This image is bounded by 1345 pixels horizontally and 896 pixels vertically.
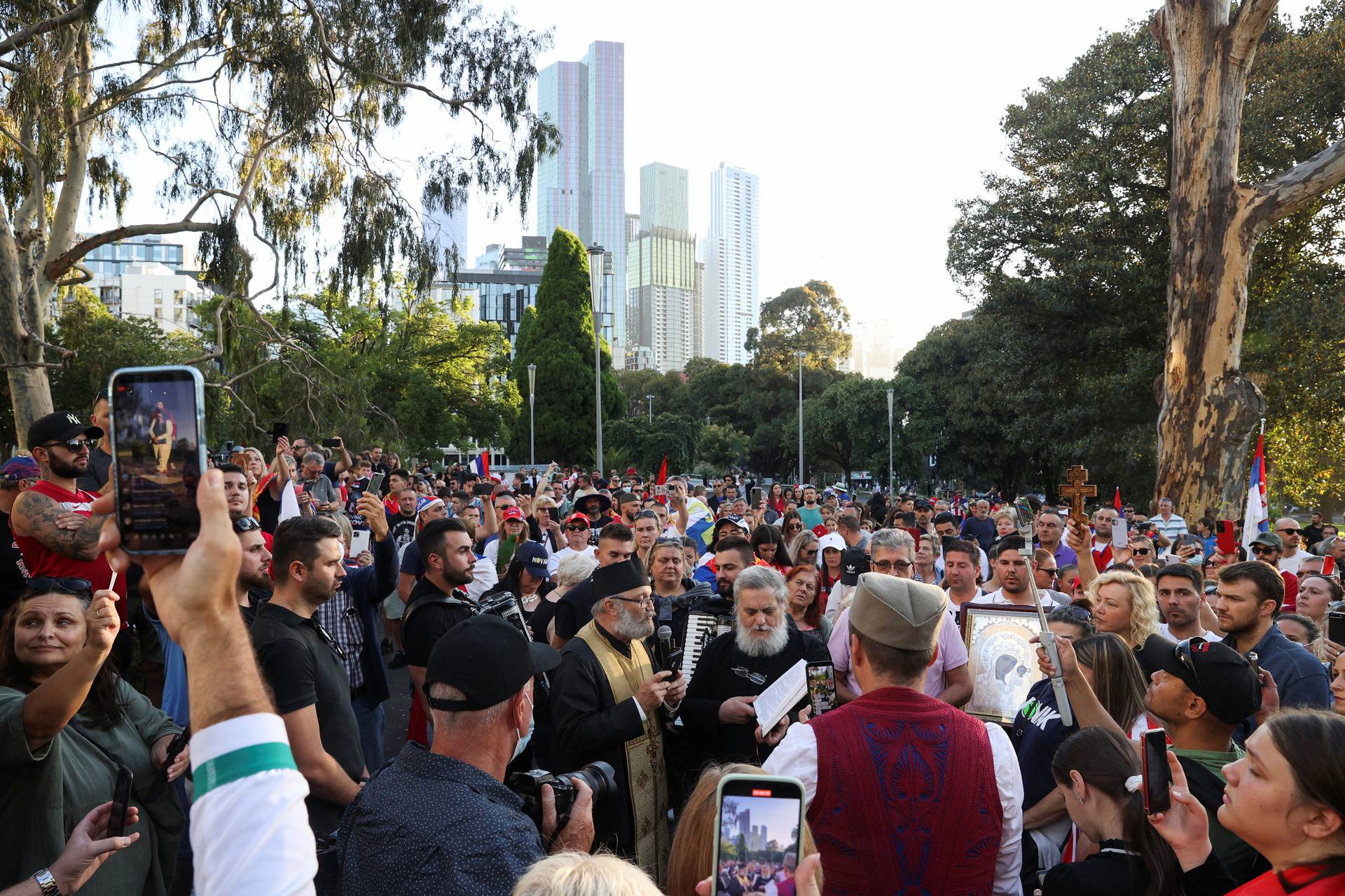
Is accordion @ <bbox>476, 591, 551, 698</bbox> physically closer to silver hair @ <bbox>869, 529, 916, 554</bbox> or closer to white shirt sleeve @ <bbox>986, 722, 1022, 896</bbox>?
white shirt sleeve @ <bbox>986, 722, 1022, 896</bbox>

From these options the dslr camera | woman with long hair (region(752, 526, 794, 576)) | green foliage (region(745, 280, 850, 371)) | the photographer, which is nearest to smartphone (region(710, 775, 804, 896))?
the photographer

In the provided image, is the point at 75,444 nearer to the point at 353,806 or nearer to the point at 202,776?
the point at 353,806

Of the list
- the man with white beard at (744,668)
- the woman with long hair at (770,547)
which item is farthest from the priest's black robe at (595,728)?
the woman with long hair at (770,547)

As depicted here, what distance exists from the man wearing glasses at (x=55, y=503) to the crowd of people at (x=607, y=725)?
0.8 inches

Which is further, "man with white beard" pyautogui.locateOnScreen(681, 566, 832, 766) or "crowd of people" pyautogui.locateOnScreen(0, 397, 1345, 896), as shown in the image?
"man with white beard" pyautogui.locateOnScreen(681, 566, 832, 766)

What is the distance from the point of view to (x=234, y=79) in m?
17.1

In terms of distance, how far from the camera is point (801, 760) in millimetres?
2730

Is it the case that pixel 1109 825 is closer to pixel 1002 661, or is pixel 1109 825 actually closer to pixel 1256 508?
pixel 1002 661

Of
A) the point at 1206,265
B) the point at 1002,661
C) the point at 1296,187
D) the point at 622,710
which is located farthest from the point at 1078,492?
the point at 1296,187

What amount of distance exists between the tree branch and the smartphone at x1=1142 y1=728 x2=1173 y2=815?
52.5ft

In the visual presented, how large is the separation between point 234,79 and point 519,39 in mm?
5563

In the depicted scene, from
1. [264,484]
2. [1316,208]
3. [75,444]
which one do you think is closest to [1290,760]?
[75,444]

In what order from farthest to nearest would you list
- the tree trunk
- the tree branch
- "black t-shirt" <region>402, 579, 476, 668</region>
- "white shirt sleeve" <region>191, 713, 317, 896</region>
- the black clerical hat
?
the tree trunk < the tree branch < "black t-shirt" <region>402, 579, 476, 668</region> < the black clerical hat < "white shirt sleeve" <region>191, 713, 317, 896</region>

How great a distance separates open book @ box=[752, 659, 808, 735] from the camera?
3791 mm
